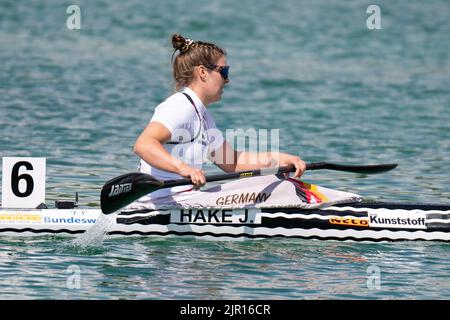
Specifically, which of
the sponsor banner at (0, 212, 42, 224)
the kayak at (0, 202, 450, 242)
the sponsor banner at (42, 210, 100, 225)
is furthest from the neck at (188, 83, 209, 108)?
the sponsor banner at (0, 212, 42, 224)

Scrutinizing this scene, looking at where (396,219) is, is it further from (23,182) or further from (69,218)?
(23,182)

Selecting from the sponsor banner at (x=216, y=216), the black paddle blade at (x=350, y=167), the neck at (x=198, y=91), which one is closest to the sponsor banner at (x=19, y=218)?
the sponsor banner at (x=216, y=216)

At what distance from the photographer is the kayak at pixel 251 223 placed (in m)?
10.2

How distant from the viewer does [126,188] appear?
32.1ft

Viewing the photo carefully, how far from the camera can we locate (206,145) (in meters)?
10.2

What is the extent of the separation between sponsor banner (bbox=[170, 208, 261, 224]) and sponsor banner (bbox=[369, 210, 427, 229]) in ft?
3.42

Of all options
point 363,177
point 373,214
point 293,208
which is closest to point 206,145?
point 293,208

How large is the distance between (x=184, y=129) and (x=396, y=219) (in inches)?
82.0

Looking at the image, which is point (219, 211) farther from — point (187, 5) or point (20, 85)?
point (187, 5)

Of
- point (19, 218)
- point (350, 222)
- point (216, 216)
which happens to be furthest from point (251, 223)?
point (19, 218)

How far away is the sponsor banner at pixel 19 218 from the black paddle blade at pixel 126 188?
75 cm

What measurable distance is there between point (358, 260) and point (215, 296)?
174cm

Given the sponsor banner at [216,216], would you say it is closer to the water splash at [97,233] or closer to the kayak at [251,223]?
the kayak at [251,223]

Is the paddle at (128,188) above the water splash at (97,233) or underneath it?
above
